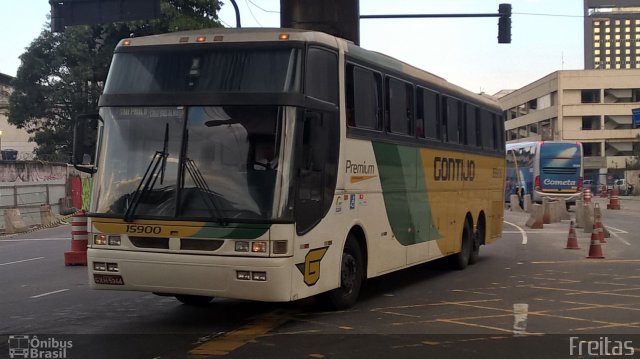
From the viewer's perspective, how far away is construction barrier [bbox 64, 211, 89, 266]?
1383cm

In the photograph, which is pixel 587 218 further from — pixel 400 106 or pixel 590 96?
pixel 590 96

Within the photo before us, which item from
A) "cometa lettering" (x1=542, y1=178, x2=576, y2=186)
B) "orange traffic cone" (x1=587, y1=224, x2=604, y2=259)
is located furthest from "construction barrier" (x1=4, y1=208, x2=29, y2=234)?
"cometa lettering" (x1=542, y1=178, x2=576, y2=186)

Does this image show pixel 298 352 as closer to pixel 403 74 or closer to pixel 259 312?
pixel 259 312

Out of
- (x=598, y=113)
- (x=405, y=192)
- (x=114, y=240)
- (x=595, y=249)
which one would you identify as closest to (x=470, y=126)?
(x=595, y=249)

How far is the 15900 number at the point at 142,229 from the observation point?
287 inches

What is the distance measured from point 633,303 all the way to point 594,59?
152 m

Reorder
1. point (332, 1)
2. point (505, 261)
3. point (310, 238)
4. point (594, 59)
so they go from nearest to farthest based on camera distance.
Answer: point (310, 238) < point (505, 261) < point (332, 1) < point (594, 59)

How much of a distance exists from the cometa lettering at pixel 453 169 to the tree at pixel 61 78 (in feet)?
94.0

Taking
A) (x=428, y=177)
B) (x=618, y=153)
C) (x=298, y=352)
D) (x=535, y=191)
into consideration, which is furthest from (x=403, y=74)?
(x=618, y=153)

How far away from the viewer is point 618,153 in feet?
293

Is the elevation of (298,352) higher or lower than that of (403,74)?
lower

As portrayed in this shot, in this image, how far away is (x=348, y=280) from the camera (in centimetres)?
863

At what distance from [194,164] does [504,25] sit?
57.0 feet

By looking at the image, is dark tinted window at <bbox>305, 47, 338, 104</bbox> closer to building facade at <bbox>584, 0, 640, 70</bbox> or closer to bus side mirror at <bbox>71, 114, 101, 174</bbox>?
bus side mirror at <bbox>71, 114, 101, 174</bbox>
